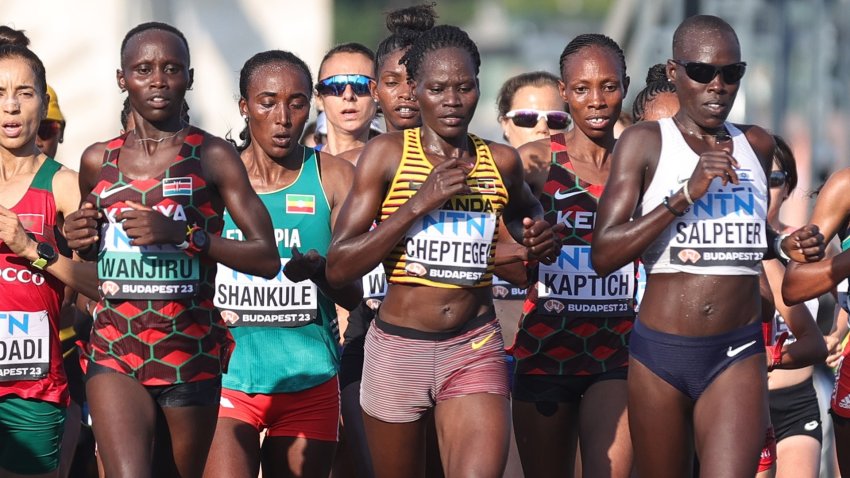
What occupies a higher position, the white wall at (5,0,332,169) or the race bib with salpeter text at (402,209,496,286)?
the white wall at (5,0,332,169)

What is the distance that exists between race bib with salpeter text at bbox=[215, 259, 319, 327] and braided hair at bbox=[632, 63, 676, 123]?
2.61 metres

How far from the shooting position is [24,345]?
7.77m

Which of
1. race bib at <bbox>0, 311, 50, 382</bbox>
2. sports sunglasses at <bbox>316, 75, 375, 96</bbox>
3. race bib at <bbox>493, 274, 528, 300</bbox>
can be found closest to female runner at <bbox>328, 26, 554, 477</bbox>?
race bib at <bbox>0, 311, 50, 382</bbox>

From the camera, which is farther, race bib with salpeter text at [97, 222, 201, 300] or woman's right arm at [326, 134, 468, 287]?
race bib with salpeter text at [97, 222, 201, 300]

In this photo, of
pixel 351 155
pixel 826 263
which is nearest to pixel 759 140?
pixel 826 263

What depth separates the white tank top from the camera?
22.1 feet

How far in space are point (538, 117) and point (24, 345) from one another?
154 inches

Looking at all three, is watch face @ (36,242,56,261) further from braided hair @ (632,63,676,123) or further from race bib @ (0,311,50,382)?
braided hair @ (632,63,676,123)

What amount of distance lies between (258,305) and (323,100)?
233cm

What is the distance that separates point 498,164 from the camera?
7.23 meters

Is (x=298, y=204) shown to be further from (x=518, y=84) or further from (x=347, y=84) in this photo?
(x=518, y=84)

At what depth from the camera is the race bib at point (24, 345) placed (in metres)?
7.71

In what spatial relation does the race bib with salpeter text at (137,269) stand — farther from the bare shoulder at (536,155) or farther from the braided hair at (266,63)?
the bare shoulder at (536,155)

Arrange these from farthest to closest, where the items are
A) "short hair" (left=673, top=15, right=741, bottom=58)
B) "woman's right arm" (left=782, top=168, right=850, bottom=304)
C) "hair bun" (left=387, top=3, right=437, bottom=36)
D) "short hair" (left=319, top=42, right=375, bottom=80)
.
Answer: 1. "short hair" (left=319, top=42, right=375, bottom=80)
2. "hair bun" (left=387, top=3, right=437, bottom=36)
3. "woman's right arm" (left=782, top=168, right=850, bottom=304)
4. "short hair" (left=673, top=15, right=741, bottom=58)
